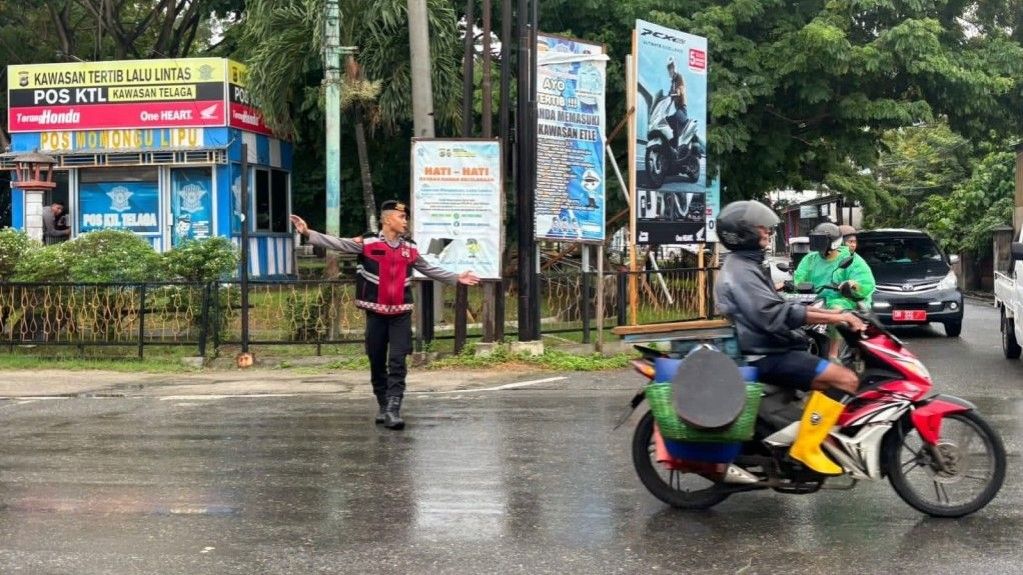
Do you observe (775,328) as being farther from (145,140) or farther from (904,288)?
(145,140)

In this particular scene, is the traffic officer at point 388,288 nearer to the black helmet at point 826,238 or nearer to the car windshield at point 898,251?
the black helmet at point 826,238

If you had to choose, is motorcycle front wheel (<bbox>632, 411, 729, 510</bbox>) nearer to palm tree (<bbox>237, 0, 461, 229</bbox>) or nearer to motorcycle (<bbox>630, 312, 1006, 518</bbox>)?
motorcycle (<bbox>630, 312, 1006, 518</bbox>)

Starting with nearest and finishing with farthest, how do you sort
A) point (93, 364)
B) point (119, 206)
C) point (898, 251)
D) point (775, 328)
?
point (775, 328) < point (93, 364) < point (898, 251) < point (119, 206)

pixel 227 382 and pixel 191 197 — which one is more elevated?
pixel 191 197

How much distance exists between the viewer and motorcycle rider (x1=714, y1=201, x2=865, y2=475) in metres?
5.57

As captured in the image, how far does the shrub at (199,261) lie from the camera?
13.7 metres

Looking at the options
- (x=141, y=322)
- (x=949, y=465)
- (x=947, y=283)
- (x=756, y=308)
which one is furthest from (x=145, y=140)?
(x=949, y=465)

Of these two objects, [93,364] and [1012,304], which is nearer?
[1012,304]

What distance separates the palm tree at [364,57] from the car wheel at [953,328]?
877 cm

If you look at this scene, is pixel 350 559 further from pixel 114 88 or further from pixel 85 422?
pixel 114 88

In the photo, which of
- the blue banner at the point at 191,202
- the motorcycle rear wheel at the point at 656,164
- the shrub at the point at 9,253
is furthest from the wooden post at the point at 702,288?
the blue banner at the point at 191,202

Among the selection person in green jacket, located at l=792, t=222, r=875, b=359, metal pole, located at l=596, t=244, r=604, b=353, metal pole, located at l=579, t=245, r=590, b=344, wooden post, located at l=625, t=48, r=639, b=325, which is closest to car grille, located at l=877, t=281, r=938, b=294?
wooden post, located at l=625, t=48, r=639, b=325

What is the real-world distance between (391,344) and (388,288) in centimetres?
45

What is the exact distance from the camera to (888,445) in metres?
5.68
